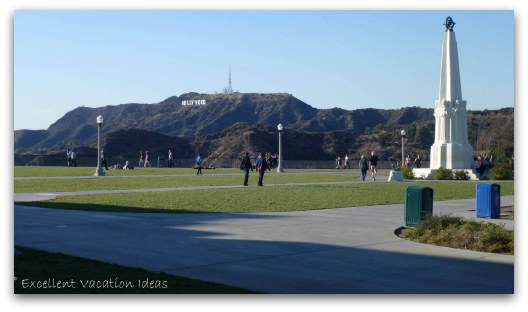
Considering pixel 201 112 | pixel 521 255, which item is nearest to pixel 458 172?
pixel 521 255

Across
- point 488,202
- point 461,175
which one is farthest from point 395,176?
point 488,202

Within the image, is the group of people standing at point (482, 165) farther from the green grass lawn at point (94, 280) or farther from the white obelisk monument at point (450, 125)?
the green grass lawn at point (94, 280)

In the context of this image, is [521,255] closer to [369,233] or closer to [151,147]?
[369,233]

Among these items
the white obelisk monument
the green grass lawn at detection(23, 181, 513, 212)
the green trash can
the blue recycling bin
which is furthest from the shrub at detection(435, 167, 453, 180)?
the green trash can

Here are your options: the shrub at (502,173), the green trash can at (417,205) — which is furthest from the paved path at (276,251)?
the shrub at (502,173)

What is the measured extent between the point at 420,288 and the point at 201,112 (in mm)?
112188

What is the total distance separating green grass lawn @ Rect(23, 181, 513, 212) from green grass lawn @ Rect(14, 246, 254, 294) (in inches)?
343

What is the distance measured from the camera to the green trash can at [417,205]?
1505 cm

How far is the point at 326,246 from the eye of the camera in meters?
12.4

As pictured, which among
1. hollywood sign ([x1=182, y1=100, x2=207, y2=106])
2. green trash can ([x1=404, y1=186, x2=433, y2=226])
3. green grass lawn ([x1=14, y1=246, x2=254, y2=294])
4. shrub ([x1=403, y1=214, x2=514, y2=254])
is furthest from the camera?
hollywood sign ([x1=182, y1=100, x2=207, y2=106])

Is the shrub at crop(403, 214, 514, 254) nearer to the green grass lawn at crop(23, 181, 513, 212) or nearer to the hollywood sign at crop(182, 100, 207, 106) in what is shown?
the green grass lawn at crop(23, 181, 513, 212)

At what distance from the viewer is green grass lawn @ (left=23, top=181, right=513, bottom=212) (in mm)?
19453

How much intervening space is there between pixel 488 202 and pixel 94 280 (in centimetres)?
1171

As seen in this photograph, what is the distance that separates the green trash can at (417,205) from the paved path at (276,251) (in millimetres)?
382
